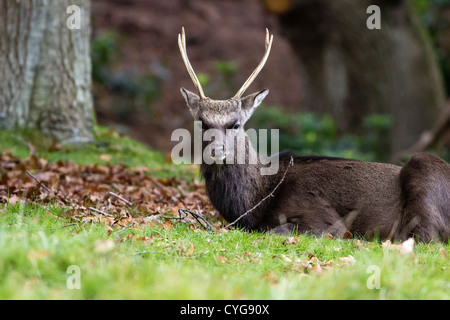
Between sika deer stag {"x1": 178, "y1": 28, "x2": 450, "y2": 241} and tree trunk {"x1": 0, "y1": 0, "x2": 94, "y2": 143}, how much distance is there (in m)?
2.96

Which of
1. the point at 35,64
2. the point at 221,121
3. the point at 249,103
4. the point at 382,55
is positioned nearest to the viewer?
the point at 221,121

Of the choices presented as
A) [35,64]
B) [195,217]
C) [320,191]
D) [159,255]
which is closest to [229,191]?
[195,217]

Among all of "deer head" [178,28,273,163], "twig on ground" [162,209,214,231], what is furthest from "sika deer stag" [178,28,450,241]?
"twig on ground" [162,209,214,231]

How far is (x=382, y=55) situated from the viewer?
13891 mm

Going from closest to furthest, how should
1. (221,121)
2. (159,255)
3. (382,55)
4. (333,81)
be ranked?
(159,255)
(221,121)
(382,55)
(333,81)

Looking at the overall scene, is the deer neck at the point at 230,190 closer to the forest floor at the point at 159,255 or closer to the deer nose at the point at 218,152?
the forest floor at the point at 159,255

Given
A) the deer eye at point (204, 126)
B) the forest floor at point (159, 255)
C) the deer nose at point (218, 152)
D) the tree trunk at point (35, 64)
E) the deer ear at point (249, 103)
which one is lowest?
the forest floor at point (159, 255)

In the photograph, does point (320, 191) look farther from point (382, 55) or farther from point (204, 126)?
point (382, 55)

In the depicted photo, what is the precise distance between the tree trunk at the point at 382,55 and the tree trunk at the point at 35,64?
6.67 m

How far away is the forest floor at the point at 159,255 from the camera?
355cm

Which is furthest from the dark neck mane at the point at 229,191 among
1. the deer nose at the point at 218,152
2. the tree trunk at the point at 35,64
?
the tree trunk at the point at 35,64

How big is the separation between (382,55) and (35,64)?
8489mm
